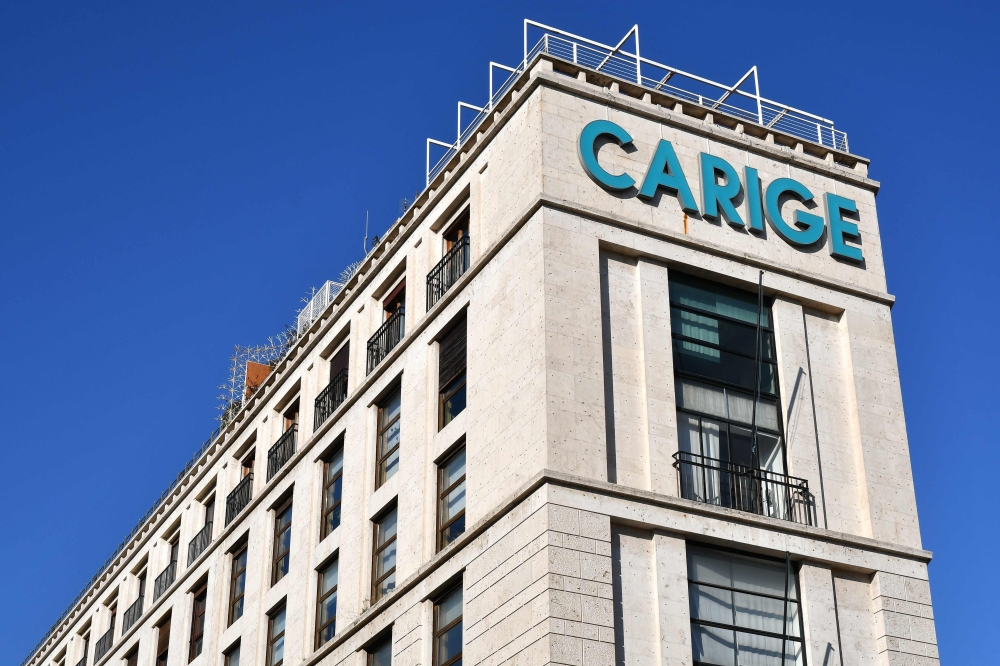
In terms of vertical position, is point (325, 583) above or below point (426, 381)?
below

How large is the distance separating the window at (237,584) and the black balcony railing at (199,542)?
305 cm

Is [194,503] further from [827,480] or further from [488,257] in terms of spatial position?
[827,480]

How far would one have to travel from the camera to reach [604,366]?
33.9m

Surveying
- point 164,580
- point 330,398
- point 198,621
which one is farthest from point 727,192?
point 164,580

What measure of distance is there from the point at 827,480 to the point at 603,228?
761 centimetres

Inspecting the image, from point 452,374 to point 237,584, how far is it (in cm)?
1452

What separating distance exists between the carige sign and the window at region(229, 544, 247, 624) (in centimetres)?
1880

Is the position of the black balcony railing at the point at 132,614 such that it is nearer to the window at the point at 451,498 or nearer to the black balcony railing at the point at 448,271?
the black balcony railing at the point at 448,271

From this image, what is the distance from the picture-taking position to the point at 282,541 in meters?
46.2

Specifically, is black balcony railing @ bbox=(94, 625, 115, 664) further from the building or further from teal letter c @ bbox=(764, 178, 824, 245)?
teal letter c @ bbox=(764, 178, 824, 245)

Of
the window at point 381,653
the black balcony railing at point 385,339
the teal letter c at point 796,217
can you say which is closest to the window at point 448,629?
the window at point 381,653

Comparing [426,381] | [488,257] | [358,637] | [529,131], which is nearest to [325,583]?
[358,637]

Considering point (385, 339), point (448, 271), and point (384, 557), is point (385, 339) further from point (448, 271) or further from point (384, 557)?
point (384, 557)

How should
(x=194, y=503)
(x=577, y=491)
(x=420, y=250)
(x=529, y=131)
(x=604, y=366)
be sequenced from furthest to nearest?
1. (x=194, y=503)
2. (x=420, y=250)
3. (x=529, y=131)
4. (x=604, y=366)
5. (x=577, y=491)
